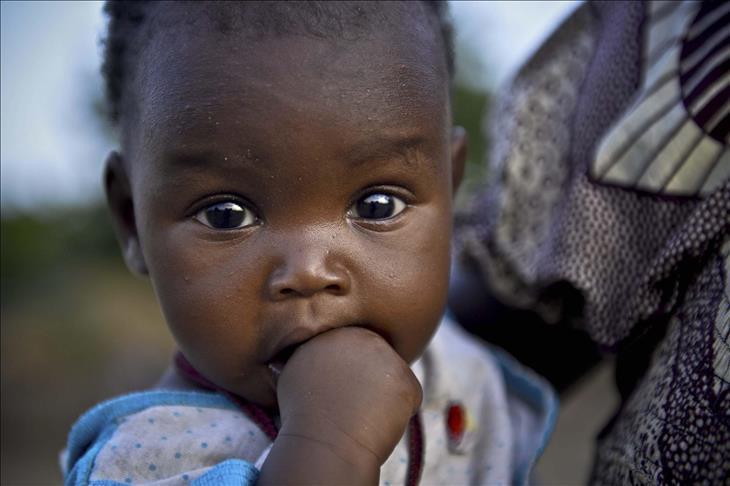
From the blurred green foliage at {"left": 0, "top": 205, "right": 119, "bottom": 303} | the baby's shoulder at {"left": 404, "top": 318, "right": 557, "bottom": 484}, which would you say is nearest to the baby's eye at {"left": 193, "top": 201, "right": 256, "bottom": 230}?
the baby's shoulder at {"left": 404, "top": 318, "right": 557, "bottom": 484}

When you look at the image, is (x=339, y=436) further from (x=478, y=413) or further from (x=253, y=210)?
(x=478, y=413)

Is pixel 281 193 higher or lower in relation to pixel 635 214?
higher

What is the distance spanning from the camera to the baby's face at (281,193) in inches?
44.9

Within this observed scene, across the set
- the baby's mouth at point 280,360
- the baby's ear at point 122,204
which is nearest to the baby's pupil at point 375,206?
the baby's mouth at point 280,360

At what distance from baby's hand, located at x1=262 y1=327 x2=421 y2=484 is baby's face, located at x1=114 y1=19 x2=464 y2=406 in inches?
2.2

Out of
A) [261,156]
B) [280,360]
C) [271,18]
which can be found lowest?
[280,360]

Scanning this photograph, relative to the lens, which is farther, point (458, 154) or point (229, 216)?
point (458, 154)

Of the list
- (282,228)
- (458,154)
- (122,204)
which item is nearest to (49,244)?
(122,204)

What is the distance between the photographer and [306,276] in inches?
44.1

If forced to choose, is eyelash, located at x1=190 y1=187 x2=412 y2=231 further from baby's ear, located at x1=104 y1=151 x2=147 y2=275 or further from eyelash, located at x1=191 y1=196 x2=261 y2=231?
baby's ear, located at x1=104 y1=151 x2=147 y2=275

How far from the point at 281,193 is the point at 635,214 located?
68 cm

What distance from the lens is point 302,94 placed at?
1.14m

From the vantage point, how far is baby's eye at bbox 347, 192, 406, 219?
4.00 ft

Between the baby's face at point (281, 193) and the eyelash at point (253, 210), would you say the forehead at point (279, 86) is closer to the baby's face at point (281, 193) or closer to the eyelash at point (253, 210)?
the baby's face at point (281, 193)
